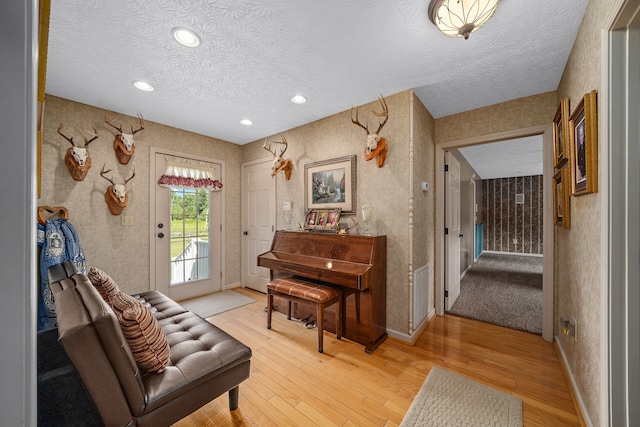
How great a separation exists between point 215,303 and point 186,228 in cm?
118

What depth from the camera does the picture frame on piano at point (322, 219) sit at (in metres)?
2.98

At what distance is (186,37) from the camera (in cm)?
176

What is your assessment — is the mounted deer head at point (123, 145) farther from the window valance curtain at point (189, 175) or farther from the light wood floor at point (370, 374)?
the light wood floor at point (370, 374)

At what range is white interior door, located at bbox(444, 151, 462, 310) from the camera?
3.21 m

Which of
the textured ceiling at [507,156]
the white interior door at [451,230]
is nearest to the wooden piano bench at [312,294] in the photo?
the white interior door at [451,230]

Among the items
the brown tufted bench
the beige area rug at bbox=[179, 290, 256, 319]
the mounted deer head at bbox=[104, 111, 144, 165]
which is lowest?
the beige area rug at bbox=[179, 290, 256, 319]

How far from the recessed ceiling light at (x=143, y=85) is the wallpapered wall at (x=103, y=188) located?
900 millimetres

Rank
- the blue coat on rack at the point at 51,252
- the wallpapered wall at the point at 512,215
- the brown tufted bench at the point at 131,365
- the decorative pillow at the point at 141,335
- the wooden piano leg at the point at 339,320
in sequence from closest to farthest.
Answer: the brown tufted bench at the point at 131,365, the decorative pillow at the point at 141,335, the blue coat on rack at the point at 51,252, the wooden piano leg at the point at 339,320, the wallpapered wall at the point at 512,215

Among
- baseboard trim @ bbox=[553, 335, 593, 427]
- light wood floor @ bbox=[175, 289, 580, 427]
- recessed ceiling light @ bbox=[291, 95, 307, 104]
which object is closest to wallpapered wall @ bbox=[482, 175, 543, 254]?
light wood floor @ bbox=[175, 289, 580, 427]

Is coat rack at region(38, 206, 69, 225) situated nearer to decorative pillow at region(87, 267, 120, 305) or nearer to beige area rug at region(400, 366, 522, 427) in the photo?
decorative pillow at region(87, 267, 120, 305)

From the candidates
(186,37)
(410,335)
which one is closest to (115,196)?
(186,37)

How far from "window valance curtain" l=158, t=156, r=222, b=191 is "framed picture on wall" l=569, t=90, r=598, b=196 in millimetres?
4015

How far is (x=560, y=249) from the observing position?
2.35 m

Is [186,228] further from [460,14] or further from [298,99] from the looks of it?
[460,14]
